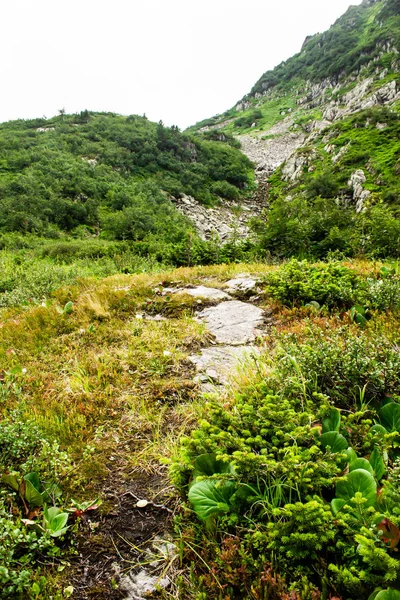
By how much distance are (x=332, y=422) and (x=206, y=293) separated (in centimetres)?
494

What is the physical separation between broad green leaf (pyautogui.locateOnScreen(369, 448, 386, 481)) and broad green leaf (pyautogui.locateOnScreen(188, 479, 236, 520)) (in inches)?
32.9

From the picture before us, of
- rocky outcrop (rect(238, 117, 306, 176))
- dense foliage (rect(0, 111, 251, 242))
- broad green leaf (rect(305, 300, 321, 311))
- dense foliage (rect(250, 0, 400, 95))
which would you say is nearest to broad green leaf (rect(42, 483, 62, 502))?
broad green leaf (rect(305, 300, 321, 311))

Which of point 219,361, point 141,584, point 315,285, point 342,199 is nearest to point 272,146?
point 342,199

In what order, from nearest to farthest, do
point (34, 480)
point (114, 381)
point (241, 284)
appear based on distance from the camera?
point (34, 480) → point (114, 381) → point (241, 284)

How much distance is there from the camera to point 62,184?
34.2 metres

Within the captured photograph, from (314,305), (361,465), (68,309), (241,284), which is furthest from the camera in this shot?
(241,284)

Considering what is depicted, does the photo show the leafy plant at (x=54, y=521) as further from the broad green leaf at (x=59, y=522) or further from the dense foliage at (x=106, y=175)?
the dense foliage at (x=106, y=175)

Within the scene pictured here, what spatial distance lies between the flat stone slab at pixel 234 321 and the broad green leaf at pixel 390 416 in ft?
7.88

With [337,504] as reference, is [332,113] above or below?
above

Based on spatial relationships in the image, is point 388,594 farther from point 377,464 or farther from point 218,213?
point 218,213

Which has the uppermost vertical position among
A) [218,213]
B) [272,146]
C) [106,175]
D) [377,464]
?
[272,146]

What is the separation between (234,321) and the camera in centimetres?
545

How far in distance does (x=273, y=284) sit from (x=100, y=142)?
5222 centimetres

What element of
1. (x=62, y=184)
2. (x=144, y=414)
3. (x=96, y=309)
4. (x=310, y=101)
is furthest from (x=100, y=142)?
(x=310, y=101)
